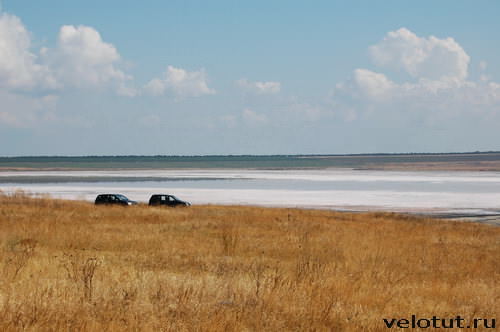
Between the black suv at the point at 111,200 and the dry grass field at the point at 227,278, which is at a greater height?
the dry grass field at the point at 227,278

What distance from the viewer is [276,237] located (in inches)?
917

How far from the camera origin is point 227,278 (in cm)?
1256

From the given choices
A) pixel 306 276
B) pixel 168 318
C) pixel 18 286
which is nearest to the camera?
pixel 168 318

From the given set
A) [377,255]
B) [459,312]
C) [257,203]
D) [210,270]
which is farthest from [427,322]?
[257,203]

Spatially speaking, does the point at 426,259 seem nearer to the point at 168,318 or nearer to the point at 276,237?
the point at 276,237

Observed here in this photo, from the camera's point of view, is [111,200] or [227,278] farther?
[111,200]

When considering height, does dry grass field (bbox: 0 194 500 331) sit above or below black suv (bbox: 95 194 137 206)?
above

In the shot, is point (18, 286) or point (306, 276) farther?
point (306, 276)

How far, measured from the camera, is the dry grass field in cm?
913

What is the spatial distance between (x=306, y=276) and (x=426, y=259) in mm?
7378

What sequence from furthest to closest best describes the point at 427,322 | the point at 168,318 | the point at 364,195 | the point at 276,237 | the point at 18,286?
the point at 364,195, the point at 276,237, the point at 18,286, the point at 427,322, the point at 168,318

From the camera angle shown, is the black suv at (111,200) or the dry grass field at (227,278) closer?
the dry grass field at (227,278)

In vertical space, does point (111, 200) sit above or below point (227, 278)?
below

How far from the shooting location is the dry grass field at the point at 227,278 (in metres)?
9.13
